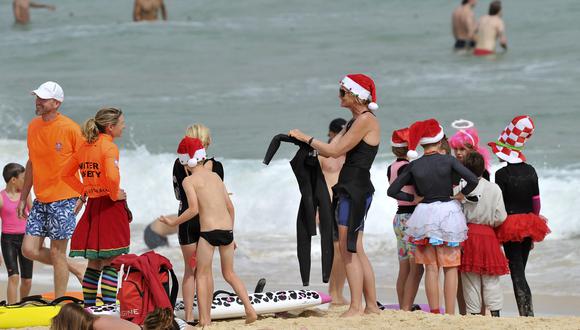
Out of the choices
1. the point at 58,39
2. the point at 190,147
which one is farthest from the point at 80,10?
the point at 190,147

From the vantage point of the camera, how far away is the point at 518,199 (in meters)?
7.92

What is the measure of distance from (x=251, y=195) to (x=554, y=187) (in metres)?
3.81

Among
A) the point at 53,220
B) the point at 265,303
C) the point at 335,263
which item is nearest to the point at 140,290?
the point at 265,303

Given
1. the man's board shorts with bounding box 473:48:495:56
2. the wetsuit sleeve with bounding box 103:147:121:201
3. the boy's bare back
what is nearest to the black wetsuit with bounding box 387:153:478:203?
the boy's bare back

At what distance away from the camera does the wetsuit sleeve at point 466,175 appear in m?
7.41

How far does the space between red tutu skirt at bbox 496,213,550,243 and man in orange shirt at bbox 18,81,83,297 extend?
294 centimetres

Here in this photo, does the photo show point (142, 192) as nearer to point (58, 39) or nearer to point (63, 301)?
point (63, 301)

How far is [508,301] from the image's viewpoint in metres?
9.59

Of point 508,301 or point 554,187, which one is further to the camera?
point 554,187

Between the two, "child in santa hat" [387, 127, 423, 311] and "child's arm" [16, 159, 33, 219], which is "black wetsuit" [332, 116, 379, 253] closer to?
"child in santa hat" [387, 127, 423, 311]

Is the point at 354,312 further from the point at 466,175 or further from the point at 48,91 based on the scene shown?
the point at 48,91

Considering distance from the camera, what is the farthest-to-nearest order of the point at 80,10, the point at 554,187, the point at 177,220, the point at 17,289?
the point at 80,10 < the point at 554,187 < the point at 17,289 < the point at 177,220

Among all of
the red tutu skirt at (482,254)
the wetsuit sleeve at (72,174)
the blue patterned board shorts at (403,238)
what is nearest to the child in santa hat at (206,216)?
the wetsuit sleeve at (72,174)

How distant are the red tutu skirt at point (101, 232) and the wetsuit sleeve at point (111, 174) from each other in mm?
120
